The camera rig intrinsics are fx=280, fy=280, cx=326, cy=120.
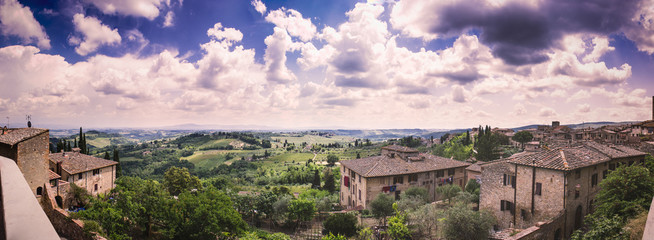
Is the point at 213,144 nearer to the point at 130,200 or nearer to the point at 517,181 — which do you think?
the point at 130,200

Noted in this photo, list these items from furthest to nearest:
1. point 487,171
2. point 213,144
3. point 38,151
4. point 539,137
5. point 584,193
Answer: point 213,144
point 539,137
point 487,171
point 584,193
point 38,151

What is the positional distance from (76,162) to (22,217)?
4697 cm

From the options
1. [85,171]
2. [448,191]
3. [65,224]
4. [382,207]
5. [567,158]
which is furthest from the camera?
[448,191]

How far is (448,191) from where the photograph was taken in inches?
1635

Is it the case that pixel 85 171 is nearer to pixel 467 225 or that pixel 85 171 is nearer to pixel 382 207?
pixel 382 207

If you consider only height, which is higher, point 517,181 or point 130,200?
point 517,181

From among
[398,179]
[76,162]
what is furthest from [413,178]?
[76,162]

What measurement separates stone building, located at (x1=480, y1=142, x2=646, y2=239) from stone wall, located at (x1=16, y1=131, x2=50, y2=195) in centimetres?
4012

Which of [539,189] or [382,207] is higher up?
[539,189]

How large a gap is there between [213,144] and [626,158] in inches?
7886

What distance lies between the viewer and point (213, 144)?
643 ft

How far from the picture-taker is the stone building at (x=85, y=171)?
36219 millimetres

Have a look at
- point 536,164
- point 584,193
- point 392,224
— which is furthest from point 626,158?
point 392,224

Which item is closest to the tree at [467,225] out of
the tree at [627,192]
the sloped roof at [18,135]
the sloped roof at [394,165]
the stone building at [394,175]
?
the tree at [627,192]
